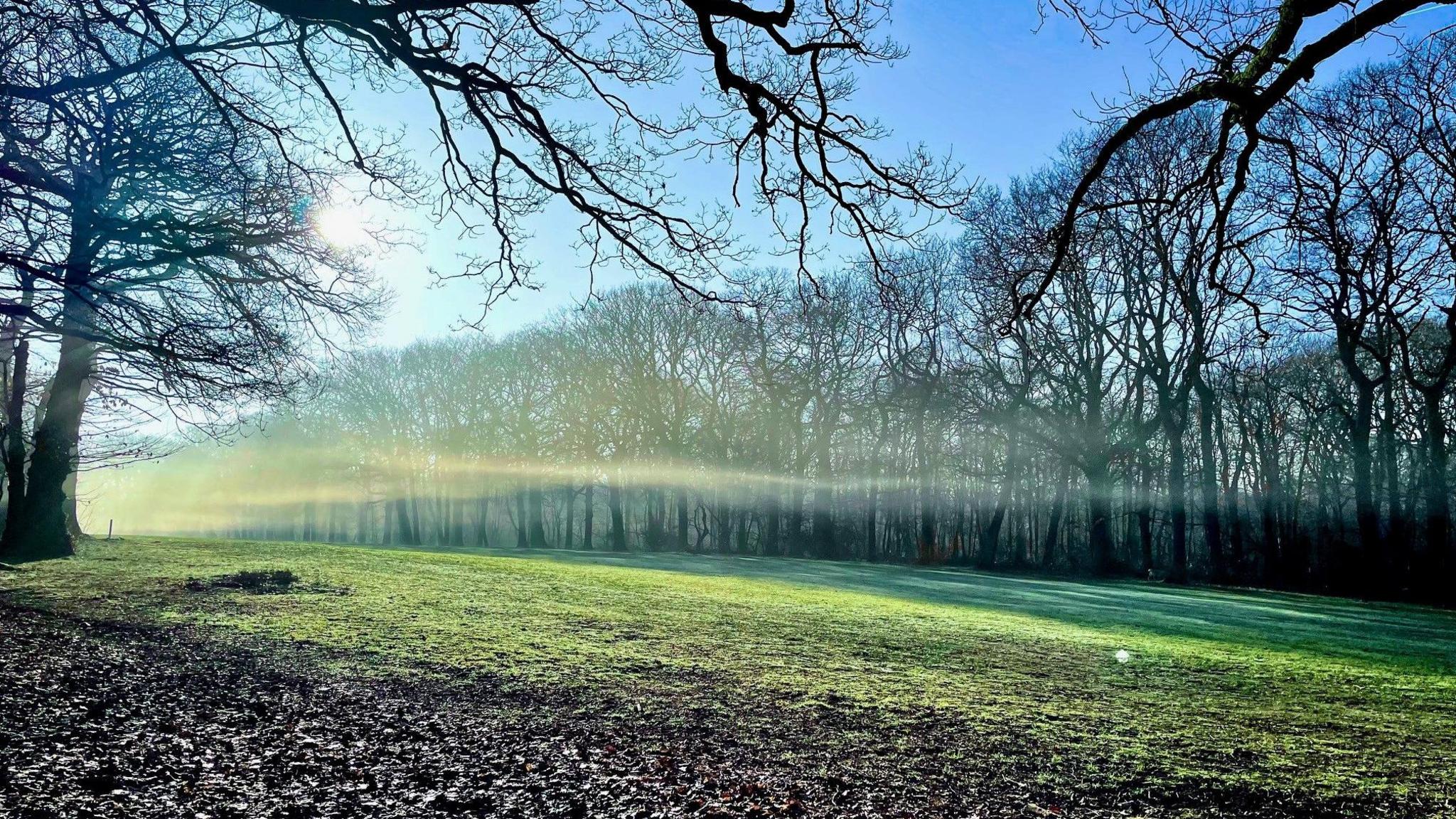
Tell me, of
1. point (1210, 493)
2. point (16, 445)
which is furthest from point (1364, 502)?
point (16, 445)

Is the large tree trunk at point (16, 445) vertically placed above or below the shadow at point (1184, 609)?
above

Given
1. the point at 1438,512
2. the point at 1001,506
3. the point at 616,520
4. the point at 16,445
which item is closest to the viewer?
the point at 16,445

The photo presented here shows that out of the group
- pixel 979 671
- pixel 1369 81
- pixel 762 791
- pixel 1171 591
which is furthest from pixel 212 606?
pixel 1369 81

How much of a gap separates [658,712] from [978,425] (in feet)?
92.3

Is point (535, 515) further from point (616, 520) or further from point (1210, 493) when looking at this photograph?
point (1210, 493)

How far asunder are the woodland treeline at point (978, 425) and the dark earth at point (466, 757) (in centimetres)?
1005

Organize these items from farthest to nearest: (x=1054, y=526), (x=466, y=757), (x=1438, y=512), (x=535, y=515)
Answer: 1. (x=535, y=515)
2. (x=1054, y=526)
3. (x=1438, y=512)
4. (x=466, y=757)

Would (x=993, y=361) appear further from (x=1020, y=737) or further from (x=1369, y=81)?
(x=1020, y=737)

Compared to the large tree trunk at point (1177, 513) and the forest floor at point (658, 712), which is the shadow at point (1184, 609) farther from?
the large tree trunk at point (1177, 513)

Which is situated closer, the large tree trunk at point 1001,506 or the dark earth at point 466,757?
the dark earth at point 466,757

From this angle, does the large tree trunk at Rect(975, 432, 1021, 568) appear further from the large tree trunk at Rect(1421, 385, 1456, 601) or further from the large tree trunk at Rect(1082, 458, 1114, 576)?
the large tree trunk at Rect(1421, 385, 1456, 601)

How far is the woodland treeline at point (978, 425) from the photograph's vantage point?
19.5 metres

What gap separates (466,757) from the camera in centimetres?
355

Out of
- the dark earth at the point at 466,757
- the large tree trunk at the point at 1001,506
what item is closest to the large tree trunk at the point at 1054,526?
the large tree trunk at the point at 1001,506
